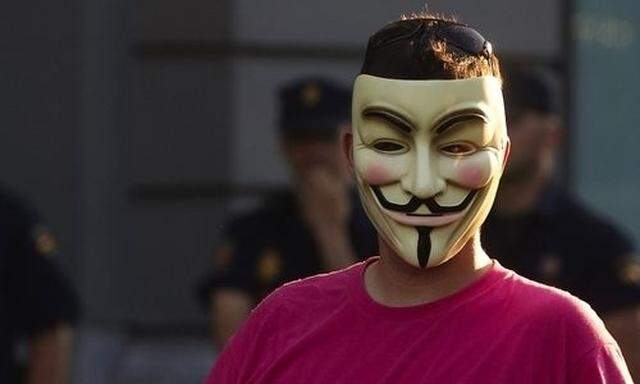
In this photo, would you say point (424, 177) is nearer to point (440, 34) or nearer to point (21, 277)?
point (440, 34)

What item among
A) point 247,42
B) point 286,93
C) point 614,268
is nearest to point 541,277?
point 614,268

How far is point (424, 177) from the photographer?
3408 mm

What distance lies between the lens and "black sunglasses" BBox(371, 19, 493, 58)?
3385 mm

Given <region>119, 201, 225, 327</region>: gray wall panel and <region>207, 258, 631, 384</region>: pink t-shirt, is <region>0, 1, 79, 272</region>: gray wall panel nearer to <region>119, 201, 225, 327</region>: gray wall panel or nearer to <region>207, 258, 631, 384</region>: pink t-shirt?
<region>119, 201, 225, 327</region>: gray wall panel

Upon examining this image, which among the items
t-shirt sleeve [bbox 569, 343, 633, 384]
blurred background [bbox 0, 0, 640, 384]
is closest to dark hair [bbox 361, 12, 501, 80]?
t-shirt sleeve [bbox 569, 343, 633, 384]

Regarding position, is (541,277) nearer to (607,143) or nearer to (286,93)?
(286,93)

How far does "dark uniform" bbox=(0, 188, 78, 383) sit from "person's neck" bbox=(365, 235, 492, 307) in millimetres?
2606

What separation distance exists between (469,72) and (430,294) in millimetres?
329

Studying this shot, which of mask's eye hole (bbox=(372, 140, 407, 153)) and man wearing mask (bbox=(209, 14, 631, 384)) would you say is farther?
mask's eye hole (bbox=(372, 140, 407, 153))

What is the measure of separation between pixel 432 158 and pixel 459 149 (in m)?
0.04

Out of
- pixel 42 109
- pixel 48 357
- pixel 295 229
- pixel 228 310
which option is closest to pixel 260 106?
pixel 42 109

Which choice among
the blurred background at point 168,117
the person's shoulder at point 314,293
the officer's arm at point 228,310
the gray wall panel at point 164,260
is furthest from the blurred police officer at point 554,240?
the person's shoulder at point 314,293

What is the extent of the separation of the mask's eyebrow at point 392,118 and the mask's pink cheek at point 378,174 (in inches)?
2.6

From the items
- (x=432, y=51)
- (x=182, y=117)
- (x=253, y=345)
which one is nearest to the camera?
(x=432, y=51)
